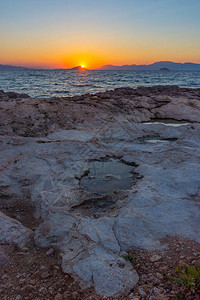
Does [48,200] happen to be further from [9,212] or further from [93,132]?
[93,132]

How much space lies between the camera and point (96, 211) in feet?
13.7

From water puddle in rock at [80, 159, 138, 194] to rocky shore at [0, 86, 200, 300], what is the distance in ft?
0.08

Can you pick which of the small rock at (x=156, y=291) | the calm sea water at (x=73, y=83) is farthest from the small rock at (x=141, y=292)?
the calm sea water at (x=73, y=83)

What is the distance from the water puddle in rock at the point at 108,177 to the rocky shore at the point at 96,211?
25 mm

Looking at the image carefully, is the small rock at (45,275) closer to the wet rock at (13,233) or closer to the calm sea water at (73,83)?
the wet rock at (13,233)

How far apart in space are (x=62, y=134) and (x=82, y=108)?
2936 millimetres

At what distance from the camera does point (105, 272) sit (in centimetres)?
279

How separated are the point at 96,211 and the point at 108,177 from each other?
143 centimetres

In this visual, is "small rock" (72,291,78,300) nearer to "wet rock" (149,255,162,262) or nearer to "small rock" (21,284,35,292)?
"small rock" (21,284,35,292)

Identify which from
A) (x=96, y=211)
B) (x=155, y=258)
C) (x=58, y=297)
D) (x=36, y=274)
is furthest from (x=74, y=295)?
(x=96, y=211)

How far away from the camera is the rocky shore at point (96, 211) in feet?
9.19

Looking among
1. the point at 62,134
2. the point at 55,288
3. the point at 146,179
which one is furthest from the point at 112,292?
the point at 62,134

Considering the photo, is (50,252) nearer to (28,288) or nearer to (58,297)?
(28,288)

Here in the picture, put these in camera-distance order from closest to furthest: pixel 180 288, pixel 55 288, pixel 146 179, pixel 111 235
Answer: pixel 180 288 → pixel 55 288 → pixel 111 235 → pixel 146 179
